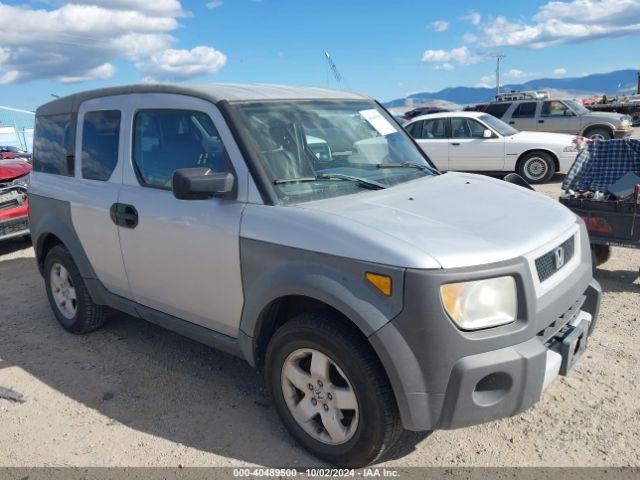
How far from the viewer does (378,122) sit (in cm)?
405

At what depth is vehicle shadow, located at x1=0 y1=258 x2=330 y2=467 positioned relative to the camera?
128 inches

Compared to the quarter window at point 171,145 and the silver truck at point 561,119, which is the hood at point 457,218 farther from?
the silver truck at point 561,119

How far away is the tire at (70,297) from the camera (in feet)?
15.0

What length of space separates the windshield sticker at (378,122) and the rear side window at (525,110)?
47.8ft

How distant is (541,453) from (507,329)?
935 mm

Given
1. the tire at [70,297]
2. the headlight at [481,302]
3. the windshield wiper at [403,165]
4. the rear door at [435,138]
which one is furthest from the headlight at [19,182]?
the rear door at [435,138]

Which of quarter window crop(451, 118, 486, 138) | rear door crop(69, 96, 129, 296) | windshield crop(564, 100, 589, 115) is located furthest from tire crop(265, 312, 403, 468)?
windshield crop(564, 100, 589, 115)

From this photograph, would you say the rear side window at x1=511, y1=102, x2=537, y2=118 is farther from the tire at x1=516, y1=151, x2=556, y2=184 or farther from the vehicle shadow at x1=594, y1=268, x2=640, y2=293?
the vehicle shadow at x1=594, y1=268, x2=640, y2=293

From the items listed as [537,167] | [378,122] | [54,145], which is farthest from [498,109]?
[54,145]

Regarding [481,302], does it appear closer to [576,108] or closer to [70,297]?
[70,297]

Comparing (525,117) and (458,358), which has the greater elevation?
(525,117)

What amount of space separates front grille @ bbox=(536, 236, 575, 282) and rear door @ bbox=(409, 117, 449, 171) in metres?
9.76

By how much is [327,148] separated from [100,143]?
182cm


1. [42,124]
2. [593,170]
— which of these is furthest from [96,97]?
[593,170]
